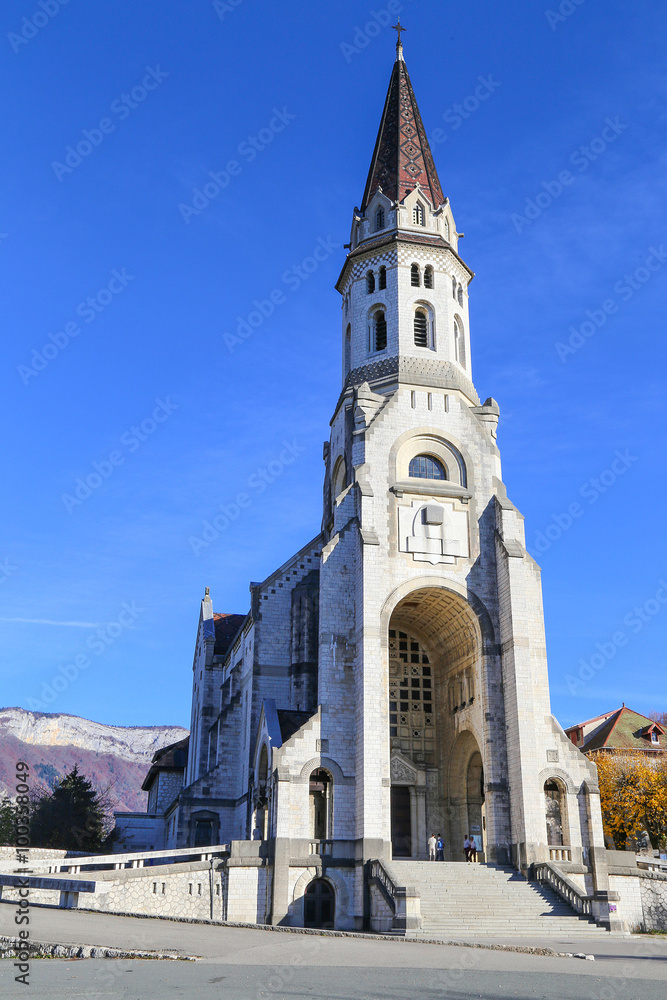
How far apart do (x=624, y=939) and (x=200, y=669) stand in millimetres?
33663

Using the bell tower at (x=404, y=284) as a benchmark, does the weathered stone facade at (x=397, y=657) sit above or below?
below

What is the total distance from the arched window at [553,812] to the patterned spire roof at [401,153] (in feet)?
92.6

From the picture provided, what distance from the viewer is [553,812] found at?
32.2 m

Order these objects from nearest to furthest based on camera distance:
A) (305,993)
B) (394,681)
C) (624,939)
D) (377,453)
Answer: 1. (305,993)
2. (624,939)
3. (377,453)
4. (394,681)

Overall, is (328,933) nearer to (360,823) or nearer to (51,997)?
(360,823)

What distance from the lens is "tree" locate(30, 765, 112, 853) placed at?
53438mm

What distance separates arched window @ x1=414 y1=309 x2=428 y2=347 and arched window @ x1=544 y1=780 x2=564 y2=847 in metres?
20.2

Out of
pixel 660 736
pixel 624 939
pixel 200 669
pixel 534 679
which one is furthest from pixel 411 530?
pixel 660 736

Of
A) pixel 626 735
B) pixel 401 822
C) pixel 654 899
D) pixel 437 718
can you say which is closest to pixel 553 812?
pixel 654 899

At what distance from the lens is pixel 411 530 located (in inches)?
1407

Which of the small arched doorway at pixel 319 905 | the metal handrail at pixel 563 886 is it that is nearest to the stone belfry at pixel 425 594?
the metal handrail at pixel 563 886

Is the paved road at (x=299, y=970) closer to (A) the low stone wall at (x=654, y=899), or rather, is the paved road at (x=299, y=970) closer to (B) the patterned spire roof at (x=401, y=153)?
(A) the low stone wall at (x=654, y=899)

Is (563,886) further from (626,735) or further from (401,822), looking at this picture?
(626,735)

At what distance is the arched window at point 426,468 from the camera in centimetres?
3753
